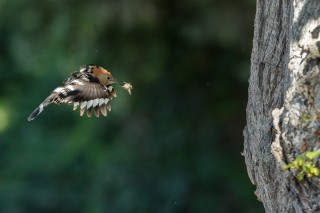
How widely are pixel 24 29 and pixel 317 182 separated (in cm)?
560

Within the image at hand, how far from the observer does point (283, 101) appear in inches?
123

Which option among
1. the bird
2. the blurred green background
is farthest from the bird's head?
the blurred green background

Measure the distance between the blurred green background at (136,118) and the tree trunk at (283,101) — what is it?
340 centimetres

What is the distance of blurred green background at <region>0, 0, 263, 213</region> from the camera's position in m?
7.10

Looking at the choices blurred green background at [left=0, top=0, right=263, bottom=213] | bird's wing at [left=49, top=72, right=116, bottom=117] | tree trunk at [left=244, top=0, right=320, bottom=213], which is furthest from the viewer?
blurred green background at [left=0, top=0, right=263, bottom=213]

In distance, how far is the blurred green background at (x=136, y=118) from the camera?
23.3 feet

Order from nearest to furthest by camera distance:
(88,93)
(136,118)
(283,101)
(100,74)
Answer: (283,101)
(88,93)
(100,74)
(136,118)

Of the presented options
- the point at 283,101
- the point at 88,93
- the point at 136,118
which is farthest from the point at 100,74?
the point at 136,118

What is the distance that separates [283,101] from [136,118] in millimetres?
4536

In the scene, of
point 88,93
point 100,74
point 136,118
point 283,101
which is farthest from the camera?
point 136,118

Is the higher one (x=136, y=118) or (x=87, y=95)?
(x=136, y=118)

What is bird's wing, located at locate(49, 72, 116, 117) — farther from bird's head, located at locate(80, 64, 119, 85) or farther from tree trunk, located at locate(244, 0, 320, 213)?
tree trunk, located at locate(244, 0, 320, 213)

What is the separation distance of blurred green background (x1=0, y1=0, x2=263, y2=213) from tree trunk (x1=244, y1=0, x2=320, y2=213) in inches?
134

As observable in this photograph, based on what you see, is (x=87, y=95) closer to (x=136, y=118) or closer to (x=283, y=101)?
(x=283, y=101)
